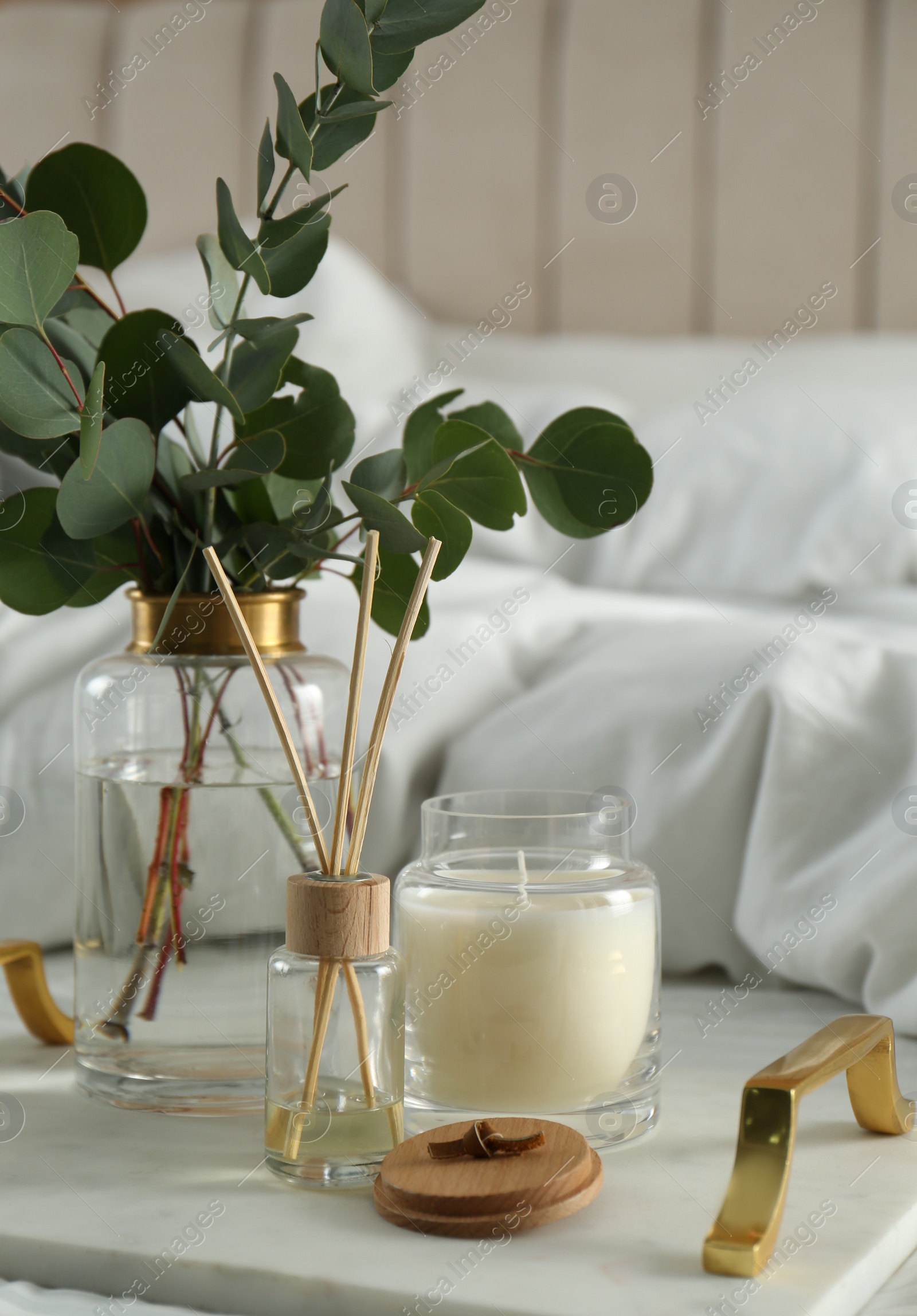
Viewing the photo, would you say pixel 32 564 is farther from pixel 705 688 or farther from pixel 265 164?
pixel 705 688

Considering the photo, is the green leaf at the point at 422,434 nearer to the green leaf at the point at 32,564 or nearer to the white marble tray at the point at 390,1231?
the green leaf at the point at 32,564

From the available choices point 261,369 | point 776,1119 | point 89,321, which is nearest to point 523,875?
point 776,1119

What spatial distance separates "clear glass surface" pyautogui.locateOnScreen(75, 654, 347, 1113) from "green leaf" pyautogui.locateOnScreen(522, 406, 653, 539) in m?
0.15

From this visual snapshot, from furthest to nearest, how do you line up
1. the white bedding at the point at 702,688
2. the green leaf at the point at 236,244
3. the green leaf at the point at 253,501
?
the white bedding at the point at 702,688
the green leaf at the point at 253,501
the green leaf at the point at 236,244


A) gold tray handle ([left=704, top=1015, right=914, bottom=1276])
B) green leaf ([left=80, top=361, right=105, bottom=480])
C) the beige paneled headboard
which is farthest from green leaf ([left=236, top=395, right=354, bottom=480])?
the beige paneled headboard

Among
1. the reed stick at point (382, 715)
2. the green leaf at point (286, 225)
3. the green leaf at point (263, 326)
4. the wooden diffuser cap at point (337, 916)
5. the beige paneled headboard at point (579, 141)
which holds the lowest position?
the wooden diffuser cap at point (337, 916)

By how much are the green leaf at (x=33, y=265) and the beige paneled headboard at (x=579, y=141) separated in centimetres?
165

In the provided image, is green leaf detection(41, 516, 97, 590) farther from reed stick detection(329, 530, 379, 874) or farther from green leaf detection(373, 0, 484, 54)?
green leaf detection(373, 0, 484, 54)

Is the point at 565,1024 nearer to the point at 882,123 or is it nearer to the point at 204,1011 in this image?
the point at 204,1011

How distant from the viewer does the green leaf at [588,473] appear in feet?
2.14

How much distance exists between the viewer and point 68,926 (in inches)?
40.3

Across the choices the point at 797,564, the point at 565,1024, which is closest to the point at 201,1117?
the point at 565,1024

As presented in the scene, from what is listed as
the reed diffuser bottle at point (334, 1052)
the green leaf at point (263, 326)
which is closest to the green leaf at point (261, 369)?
the green leaf at point (263, 326)

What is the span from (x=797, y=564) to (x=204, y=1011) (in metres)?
0.86
